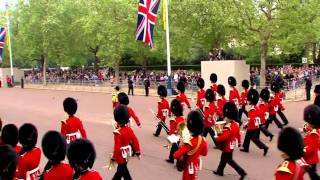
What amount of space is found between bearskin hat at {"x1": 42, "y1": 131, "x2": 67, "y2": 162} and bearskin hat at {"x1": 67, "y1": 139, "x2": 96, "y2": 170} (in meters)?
0.30

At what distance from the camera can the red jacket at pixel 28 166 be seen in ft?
19.6

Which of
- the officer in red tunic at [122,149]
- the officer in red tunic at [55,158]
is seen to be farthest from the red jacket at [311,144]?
the officer in red tunic at [55,158]

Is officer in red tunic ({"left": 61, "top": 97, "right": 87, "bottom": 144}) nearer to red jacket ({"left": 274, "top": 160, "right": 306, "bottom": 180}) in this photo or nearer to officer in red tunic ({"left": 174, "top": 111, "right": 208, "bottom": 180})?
officer in red tunic ({"left": 174, "top": 111, "right": 208, "bottom": 180})

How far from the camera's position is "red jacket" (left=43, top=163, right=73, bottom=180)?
212 inches

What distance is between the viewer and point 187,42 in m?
32.6

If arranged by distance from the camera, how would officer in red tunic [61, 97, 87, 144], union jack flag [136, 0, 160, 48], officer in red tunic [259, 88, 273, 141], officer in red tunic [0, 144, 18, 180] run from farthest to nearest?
union jack flag [136, 0, 160, 48]
officer in red tunic [259, 88, 273, 141]
officer in red tunic [61, 97, 87, 144]
officer in red tunic [0, 144, 18, 180]

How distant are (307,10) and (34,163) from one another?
71.5ft

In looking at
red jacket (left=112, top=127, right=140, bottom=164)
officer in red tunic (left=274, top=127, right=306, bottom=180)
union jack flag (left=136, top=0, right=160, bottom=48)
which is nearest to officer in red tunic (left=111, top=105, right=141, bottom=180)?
red jacket (left=112, top=127, right=140, bottom=164)

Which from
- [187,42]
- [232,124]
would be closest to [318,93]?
[232,124]

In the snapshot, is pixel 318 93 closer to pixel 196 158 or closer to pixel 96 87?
pixel 196 158

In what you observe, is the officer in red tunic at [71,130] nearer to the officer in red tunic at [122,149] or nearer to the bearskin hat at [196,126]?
the officer in red tunic at [122,149]

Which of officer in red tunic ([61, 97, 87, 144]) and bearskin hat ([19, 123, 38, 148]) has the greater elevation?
bearskin hat ([19, 123, 38, 148])

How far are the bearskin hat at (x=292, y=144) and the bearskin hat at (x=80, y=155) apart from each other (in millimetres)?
2369

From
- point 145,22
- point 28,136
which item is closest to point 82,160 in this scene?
point 28,136
